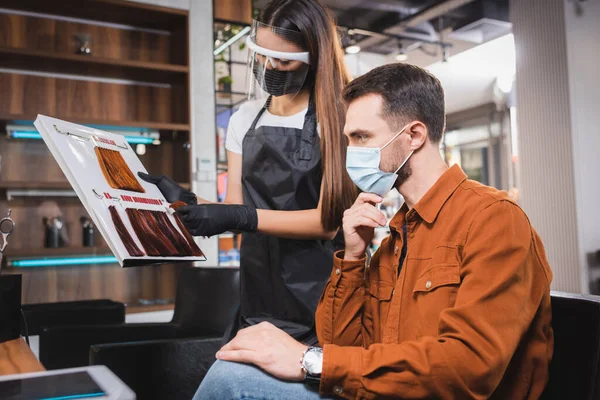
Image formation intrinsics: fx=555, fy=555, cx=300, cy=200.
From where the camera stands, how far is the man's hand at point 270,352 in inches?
38.0

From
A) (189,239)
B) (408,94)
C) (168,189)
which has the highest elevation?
(408,94)

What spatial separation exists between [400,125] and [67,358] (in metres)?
1.80

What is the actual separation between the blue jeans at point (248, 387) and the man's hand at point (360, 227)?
0.37 m

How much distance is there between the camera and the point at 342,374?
0.93 meters

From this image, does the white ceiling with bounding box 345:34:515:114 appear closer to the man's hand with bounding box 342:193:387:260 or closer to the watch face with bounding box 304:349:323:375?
the man's hand with bounding box 342:193:387:260

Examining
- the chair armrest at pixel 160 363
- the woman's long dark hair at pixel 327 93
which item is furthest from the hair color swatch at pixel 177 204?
the chair armrest at pixel 160 363

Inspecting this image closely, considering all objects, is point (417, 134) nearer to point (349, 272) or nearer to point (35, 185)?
point (349, 272)

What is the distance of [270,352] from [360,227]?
0.39 metres

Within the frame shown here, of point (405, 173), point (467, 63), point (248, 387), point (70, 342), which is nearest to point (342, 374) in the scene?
point (248, 387)

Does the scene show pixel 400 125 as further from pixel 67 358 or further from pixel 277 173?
pixel 67 358

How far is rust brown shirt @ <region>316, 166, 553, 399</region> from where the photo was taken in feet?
2.92

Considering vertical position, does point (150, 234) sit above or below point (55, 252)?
above

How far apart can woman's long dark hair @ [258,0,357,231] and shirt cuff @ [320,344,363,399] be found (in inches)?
20.9

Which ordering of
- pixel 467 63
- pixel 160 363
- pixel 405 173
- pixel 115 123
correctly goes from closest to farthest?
pixel 405 173 → pixel 160 363 → pixel 115 123 → pixel 467 63
